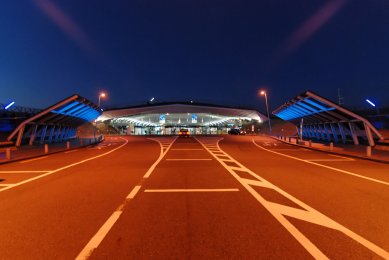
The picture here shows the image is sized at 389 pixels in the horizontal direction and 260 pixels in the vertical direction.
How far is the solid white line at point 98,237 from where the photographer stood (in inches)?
180

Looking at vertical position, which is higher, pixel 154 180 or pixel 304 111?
pixel 304 111

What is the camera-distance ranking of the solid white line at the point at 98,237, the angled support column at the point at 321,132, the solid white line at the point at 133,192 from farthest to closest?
the angled support column at the point at 321,132 < the solid white line at the point at 133,192 < the solid white line at the point at 98,237

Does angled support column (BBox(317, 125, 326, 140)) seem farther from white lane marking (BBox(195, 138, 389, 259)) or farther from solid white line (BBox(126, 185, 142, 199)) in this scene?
solid white line (BBox(126, 185, 142, 199))

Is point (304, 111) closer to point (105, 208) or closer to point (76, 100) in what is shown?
point (76, 100)

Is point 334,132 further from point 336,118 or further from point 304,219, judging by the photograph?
point 304,219

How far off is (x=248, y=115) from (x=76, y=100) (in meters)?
67.5

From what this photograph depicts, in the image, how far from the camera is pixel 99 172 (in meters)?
13.9

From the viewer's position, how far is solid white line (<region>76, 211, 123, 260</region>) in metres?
4.56

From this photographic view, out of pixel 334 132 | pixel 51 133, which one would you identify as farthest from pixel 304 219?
pixel 51 133

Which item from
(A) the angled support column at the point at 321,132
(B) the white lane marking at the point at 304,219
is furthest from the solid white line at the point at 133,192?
A: (A) the angled support column at the point at 321,132

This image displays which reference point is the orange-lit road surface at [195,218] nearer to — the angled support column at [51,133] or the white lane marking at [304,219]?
the white lane marking at [304,219]

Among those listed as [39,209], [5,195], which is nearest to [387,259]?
[39,209]

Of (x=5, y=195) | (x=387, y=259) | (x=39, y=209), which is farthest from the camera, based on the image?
(x=5, y=195)

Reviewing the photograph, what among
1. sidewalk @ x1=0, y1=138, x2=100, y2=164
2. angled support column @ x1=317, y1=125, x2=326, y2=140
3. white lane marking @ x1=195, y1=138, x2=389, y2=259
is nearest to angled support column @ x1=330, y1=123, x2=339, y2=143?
angled support column @ x1=317, y1=125, x2=326, y2=140
